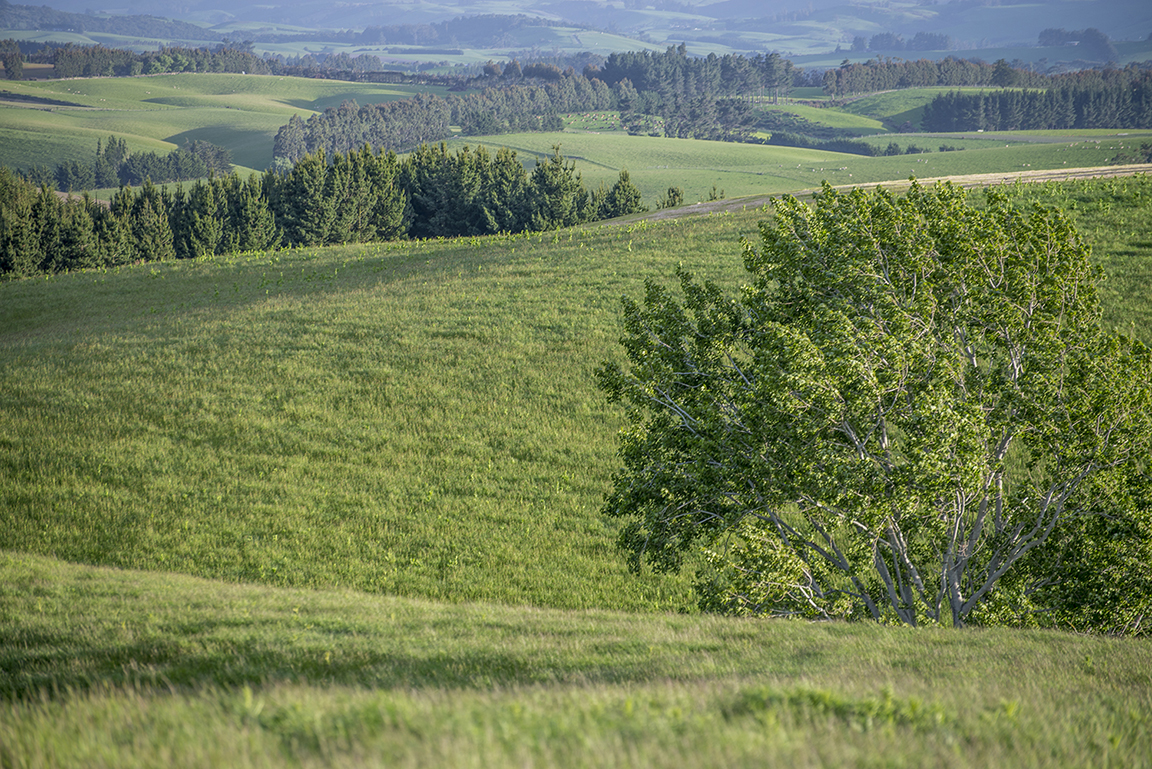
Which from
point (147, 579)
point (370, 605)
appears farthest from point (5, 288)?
point (370, 605)

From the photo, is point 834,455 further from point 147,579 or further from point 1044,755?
point 147,579

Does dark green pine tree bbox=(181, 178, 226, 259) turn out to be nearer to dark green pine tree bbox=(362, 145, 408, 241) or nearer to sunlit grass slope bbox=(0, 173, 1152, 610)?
Result: dark green pine tree bbox=(362, 145, 408, 241)

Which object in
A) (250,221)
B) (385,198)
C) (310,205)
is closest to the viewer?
(310,205)

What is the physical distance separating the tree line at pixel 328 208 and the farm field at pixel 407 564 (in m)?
40.3

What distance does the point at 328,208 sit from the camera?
89188mm

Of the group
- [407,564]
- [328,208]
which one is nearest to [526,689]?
[407,564]

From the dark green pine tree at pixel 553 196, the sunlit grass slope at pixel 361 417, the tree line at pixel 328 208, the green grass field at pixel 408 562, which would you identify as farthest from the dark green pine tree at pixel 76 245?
the dark green pine tree at pixel 553 196

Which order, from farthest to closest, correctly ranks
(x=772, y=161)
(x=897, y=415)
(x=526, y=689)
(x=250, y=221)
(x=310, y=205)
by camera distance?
→ 1. (x=772, y=161)
2. (x=250, y=221)
3. (x=310, y=205)
4. (x=897, y=415)
5. (x=526, y=689)

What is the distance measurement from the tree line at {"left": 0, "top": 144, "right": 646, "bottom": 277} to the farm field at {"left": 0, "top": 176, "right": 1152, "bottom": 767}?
132ft

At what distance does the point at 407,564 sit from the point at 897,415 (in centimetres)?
1332

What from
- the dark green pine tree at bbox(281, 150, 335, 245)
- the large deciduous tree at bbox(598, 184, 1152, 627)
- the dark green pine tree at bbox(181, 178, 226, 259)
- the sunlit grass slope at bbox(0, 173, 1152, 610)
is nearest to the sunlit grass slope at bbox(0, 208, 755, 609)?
the sunlit grass slope at bbox(0, 173, 1152, 610)

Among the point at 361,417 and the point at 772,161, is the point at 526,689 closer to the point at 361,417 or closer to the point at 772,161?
the point at 361,417

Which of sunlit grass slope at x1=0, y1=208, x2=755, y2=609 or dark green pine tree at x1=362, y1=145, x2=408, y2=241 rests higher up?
dark green pine tree at x1=362, y1=145, x2=408, y2=241

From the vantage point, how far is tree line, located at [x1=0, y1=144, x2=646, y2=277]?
284ft
